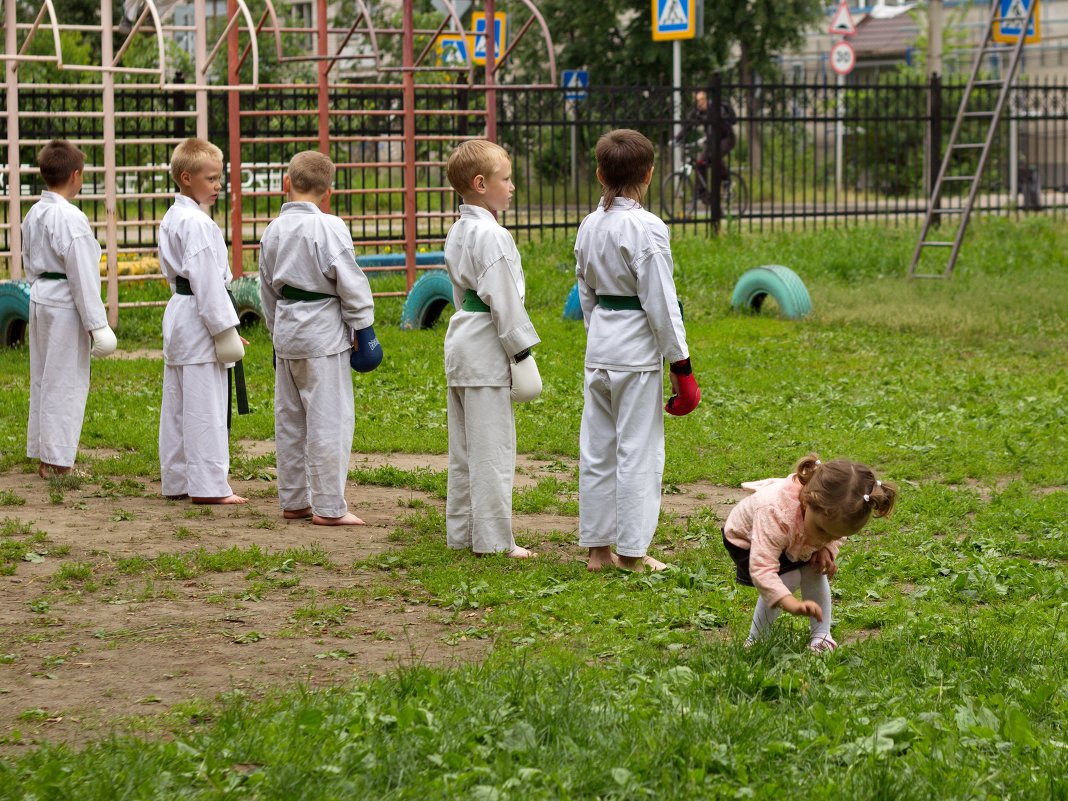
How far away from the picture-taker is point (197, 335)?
24.2 ft

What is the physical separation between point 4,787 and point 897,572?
144 inches

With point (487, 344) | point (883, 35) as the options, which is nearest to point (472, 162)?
point (487, 344)

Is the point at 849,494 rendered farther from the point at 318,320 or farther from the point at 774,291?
the point at 774,291

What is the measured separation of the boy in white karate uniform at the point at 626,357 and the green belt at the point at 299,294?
4.75 feet

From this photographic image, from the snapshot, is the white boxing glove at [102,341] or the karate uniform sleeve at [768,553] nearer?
the karate uniform sleeve at [768,553]

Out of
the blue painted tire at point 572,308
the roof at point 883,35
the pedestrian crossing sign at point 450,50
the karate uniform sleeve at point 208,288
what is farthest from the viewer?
the roof at point 883,35

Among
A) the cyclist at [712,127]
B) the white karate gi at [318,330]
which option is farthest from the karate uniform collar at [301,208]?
the cyclist at [712,127]

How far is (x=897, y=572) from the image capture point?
5.83 meters

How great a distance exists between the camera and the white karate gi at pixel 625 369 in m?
5.84

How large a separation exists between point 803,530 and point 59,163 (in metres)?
5.12

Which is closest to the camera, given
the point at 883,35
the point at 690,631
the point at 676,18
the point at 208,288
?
the point at 690,631

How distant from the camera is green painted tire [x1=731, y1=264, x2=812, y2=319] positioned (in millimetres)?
13289

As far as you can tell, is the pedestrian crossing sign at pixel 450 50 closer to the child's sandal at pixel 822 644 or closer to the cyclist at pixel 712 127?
the cyclist at pixel 712 127

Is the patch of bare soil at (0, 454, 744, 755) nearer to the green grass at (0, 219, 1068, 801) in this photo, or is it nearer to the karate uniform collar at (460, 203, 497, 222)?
the green grass at (0, 219, 1068, 801)
